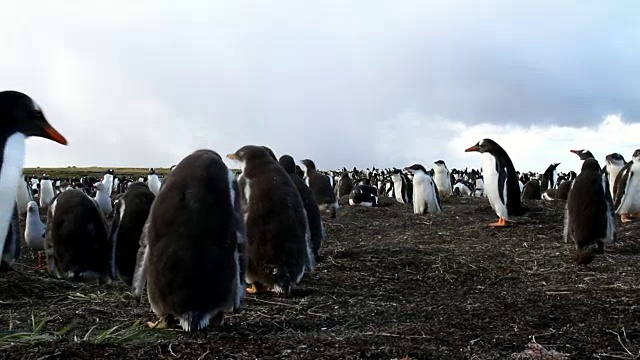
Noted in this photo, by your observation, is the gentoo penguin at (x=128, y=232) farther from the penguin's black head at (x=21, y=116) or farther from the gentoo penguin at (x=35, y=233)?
the gentoo penguin at (x=35, y=233)

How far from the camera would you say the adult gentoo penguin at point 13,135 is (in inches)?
175

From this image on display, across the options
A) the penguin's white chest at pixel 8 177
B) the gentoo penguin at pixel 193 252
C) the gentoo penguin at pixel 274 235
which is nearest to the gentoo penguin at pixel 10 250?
the penguin's white chest at pixel 8 177

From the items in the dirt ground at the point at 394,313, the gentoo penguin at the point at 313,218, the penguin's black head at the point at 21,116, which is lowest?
the dirt ground at the point at 394,313

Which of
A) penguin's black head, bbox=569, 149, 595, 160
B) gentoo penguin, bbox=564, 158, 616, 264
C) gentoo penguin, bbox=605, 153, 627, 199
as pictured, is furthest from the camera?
penguin's black head, bbox=569, 149, 595, 160

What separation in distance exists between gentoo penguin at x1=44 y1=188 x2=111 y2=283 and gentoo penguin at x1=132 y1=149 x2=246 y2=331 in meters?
2.96

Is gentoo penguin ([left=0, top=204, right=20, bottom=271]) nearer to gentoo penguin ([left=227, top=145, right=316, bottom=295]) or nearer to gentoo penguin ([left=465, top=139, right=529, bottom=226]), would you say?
gentoo penguin ([left=227, top=145, right=316, bottom=295])

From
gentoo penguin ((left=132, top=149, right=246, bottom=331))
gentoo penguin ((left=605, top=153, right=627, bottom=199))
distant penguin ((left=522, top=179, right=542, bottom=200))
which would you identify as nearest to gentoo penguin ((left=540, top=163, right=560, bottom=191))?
distant penguin ((left=522, top=179, right=542, bottom=200))

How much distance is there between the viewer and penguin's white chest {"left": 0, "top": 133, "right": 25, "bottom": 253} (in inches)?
174

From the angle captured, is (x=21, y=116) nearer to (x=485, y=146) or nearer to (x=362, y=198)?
(x=485, y=146)

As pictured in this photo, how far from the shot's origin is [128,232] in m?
6.85

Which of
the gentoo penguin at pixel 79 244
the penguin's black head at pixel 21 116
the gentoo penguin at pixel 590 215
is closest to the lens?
the penguin's black head at pixel 21 116

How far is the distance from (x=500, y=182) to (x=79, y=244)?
25.2 ft

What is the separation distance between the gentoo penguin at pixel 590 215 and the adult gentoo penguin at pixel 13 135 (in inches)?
244

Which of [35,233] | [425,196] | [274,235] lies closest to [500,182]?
[425,196]
